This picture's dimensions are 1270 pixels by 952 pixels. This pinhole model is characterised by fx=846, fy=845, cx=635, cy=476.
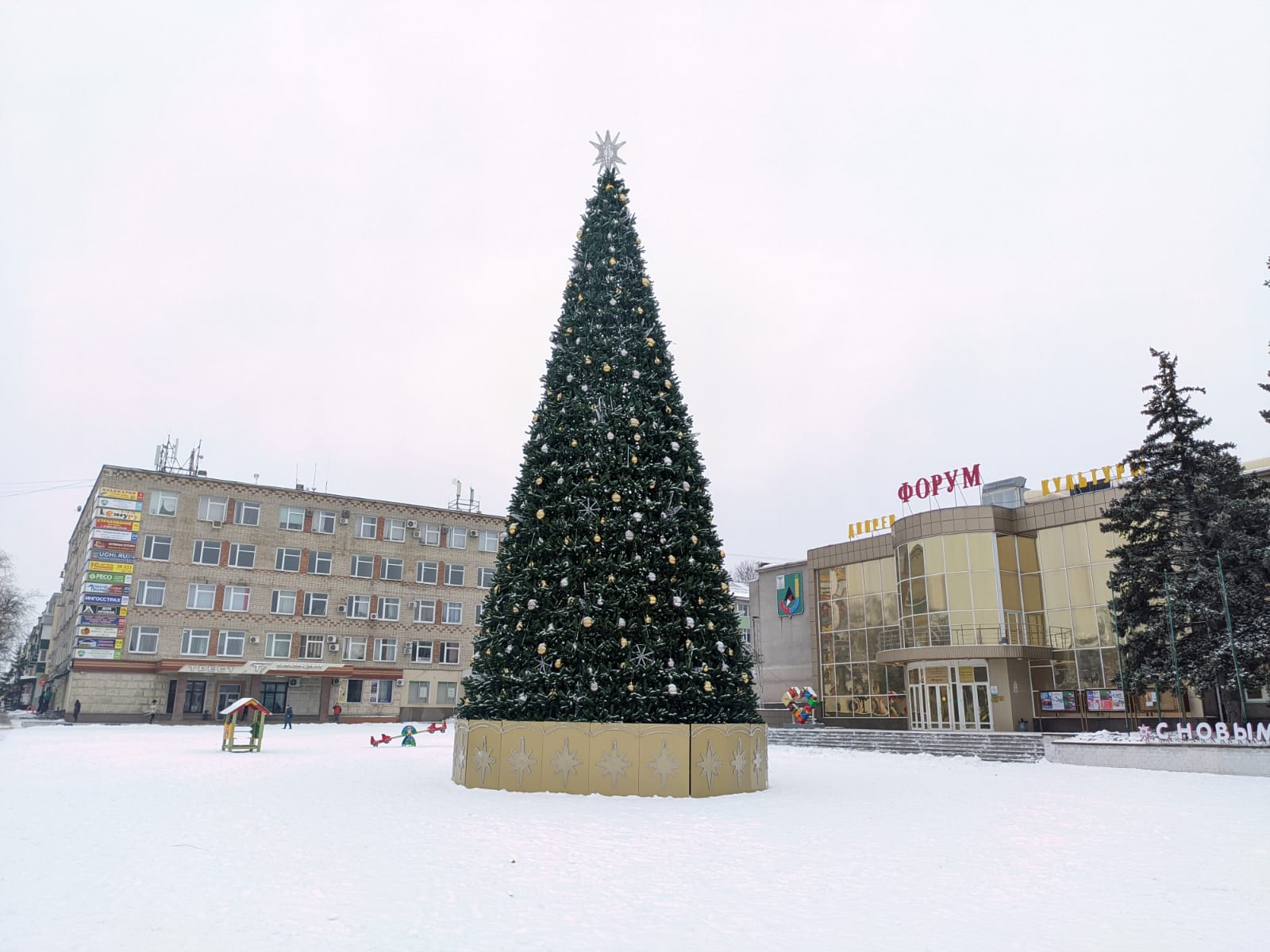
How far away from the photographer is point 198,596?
49.1 metres

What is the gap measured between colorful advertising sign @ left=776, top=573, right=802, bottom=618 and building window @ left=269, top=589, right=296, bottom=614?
→ 97.3 feet

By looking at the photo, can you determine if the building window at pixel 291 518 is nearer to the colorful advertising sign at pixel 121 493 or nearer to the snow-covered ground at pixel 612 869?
the colorful advertising sign at pixel 121 493

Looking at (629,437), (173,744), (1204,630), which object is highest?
(629,437)

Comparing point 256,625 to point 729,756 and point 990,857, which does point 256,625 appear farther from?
point 990,857

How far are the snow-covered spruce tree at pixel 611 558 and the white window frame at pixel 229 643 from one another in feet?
130

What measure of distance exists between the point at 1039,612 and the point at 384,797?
112 ft

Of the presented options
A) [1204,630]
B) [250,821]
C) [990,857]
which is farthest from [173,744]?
[1204,630]

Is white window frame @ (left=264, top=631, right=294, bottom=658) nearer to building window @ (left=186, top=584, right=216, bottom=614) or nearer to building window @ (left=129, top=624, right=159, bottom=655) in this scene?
building window @ (left=186, top=584, right=216, bottom=614)

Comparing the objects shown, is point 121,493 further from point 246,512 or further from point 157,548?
point 246,512

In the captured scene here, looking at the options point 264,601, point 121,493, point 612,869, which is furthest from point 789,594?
point 612,869

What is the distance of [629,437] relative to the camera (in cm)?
1580

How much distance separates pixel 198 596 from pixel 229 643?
10.8 ft

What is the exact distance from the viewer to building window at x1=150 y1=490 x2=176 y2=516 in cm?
4875

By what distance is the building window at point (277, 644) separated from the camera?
50.6 m
